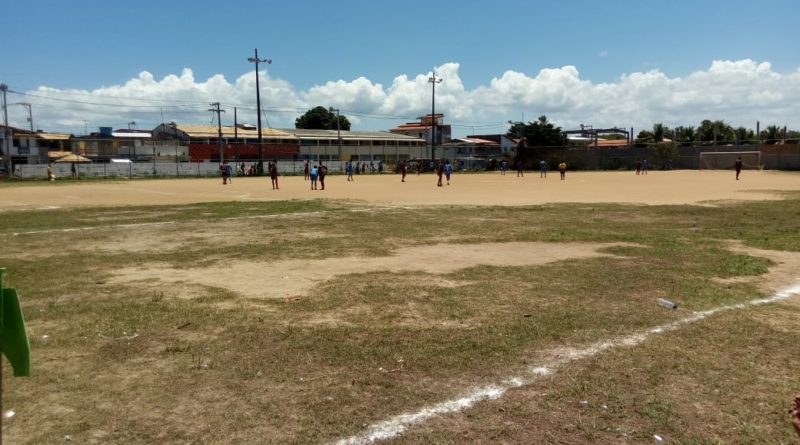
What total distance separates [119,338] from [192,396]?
1882 millimetres

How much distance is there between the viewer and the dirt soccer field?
4133mm

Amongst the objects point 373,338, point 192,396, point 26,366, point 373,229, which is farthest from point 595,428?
point 373,229

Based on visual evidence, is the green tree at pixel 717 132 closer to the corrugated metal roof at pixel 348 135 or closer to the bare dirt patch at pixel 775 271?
the corrugated metal roof at pixel 348 135

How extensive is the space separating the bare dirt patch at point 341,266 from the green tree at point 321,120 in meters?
118

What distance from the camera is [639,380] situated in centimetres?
487

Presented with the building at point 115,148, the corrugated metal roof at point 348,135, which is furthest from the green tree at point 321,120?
the building at point 115,148

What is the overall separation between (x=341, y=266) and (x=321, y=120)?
121457 millimetres

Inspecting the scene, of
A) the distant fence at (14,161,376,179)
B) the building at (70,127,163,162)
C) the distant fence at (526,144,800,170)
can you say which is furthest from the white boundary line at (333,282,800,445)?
the building at (70,127,163,162)

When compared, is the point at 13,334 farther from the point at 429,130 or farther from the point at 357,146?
the point at 429,130

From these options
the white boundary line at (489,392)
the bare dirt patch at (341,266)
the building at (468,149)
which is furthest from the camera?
the building at (468,149)

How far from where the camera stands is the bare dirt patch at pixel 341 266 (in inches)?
346

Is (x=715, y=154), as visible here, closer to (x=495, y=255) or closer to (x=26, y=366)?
(x=495, y=255)

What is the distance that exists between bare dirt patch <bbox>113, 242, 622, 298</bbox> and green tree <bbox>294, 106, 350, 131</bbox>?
386ft

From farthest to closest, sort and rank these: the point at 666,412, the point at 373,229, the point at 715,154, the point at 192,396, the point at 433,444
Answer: the point at 715,154, the point at 373,229, the point at 192,396, the point at 666,412, the point at 433,444
